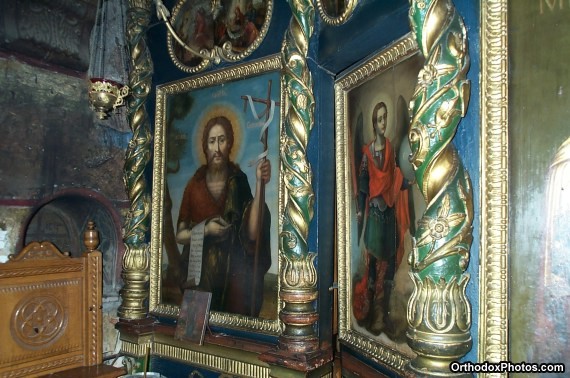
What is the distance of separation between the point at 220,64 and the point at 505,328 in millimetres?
2462

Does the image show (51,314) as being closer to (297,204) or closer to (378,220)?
(297,204)

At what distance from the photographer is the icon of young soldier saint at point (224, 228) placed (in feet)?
9.39

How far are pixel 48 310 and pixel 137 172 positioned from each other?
1165 millimetres

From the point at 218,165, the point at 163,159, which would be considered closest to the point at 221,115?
the point at 218,165

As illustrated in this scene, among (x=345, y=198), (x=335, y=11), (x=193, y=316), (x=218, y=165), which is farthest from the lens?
(x=218, y=165)

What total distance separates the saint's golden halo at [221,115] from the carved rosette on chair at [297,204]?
53cm

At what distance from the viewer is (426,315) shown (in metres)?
1.57

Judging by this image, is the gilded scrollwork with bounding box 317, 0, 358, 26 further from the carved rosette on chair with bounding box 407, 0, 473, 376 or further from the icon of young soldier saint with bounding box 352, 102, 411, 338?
the carved rosette on chair with bounding box 407, 0, 473, 376

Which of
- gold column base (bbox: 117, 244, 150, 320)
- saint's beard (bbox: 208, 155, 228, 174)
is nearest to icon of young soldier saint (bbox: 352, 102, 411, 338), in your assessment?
saint's beard (bbox: 208, 155, 228, 174)

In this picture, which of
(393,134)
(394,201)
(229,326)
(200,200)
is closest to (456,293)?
(394,201)

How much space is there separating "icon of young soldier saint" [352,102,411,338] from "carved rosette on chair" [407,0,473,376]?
487 mm

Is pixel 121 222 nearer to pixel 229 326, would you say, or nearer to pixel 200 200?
pixel 200 200

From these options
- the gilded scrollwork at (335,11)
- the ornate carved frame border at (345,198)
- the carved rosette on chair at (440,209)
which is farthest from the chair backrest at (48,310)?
the carved rosette on chair at (440,209)

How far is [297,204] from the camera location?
8.28 ft
